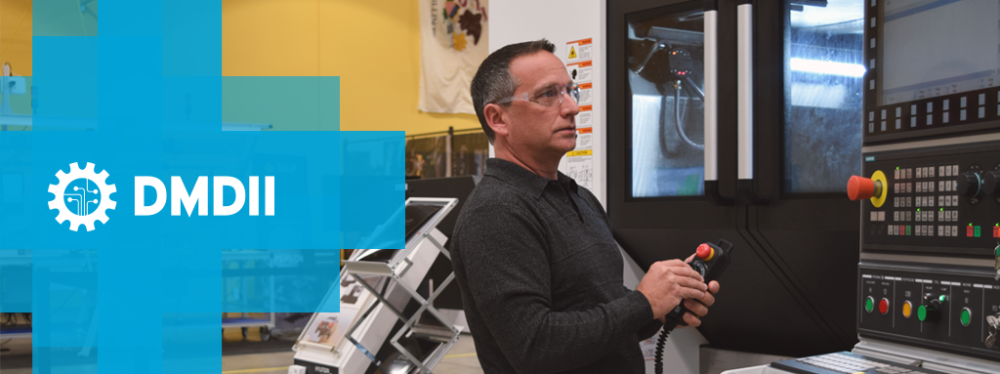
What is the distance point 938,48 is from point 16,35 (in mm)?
10121

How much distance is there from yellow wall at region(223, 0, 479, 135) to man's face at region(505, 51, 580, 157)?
842 centimetres

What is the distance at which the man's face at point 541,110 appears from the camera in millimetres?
1540

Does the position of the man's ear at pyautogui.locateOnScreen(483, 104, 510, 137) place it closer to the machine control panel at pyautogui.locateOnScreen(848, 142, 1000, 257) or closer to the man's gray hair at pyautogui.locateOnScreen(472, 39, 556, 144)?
the man's gray hair at pyautogui.locateOnScreen(472, 39, 556, 144)

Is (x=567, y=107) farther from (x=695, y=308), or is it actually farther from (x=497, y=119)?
(x=695, y=308)

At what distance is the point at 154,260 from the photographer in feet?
20.5

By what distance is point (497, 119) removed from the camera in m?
1.59

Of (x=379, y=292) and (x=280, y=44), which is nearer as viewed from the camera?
(x=379, y=292)

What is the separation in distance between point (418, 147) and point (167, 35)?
3.34 m

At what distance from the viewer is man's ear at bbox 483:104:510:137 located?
1.58m

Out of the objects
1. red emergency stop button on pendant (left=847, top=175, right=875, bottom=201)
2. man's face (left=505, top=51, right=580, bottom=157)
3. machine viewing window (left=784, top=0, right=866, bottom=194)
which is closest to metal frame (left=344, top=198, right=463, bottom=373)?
machine viewing window (left=784, top=0, right=866, bottom=194)

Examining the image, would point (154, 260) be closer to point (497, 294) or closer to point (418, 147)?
point (418, 147)

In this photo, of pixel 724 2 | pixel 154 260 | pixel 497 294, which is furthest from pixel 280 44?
pixel 497 294

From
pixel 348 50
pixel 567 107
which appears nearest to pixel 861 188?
pixel 567 107
